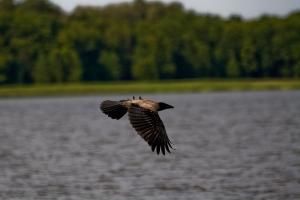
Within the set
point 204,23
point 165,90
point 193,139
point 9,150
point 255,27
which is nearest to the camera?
point 9,150

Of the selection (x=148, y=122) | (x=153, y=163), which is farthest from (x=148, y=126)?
(x=153, y=163)

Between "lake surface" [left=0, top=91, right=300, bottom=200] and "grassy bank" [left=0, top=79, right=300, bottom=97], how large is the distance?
5004 cm

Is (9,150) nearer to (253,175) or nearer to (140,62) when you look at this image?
(253,175)

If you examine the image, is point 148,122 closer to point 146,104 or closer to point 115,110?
point 146,104

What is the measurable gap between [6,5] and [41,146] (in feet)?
331

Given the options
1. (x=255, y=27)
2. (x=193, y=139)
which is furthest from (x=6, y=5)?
(x=193, y=139)

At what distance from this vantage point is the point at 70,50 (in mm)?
116125

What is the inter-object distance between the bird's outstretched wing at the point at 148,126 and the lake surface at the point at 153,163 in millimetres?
7578

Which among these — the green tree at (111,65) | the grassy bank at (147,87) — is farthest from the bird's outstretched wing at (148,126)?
the green tree at (111,65)

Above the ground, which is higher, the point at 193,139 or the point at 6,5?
the point at 6,5

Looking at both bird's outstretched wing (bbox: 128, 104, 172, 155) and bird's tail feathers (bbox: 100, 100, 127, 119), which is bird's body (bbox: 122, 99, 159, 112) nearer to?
bird's outstretched wing (bbox: 128, 104, 172, 155)

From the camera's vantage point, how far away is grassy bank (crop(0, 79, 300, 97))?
102 metres

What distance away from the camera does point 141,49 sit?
397ft

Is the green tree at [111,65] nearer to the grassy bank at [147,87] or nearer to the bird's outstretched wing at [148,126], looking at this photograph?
the grassy bank at [147,87]
